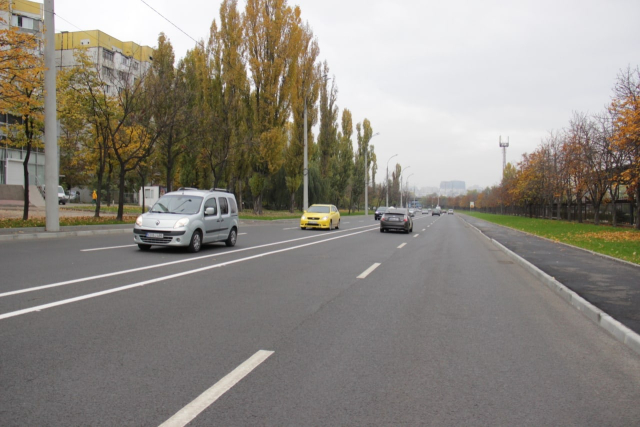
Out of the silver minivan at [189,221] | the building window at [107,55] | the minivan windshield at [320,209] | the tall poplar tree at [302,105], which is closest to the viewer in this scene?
the silver minivan at [189,221]

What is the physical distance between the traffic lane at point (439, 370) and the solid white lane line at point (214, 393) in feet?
0.24

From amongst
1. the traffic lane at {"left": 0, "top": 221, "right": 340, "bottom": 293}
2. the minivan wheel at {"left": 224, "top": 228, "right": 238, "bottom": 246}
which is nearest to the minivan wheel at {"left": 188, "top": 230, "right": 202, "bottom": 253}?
the traffic lane at {"left": 0, "top": 221, "right": 340, "bottom": 293}

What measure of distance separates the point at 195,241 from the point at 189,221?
2.07 ft

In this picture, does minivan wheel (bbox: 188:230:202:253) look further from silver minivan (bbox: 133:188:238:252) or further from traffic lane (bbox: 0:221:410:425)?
traffic lane (bbox: 0:221:410:425)

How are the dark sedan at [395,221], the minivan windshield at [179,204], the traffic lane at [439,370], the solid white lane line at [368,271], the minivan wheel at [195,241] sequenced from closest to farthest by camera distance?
1. the traffic lane at [439,370]
2. the solid white lane line at [368,271]
3. the minivan wheel at [195,241]
4. the minivan windshield at [179,204]
5. the dark sedan at [395,221]

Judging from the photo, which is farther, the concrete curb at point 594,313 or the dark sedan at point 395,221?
the dark sedan at point 395,221

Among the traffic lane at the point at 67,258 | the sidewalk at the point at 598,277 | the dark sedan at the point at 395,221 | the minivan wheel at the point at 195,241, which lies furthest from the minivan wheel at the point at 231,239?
the dark sedan at the point at 395,221

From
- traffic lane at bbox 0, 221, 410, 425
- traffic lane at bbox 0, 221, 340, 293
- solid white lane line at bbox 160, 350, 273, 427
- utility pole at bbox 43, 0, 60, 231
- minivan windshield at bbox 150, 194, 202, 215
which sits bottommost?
solid white lane line at bbox 160, 350, 273, 427

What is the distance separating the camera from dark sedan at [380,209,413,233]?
2611cm

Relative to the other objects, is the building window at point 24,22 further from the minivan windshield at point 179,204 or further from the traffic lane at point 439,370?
the traffic lane at point 439,370

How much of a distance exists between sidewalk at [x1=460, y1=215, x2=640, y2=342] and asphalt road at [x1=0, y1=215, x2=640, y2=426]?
484 mm

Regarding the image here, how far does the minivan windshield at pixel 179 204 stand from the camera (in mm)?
13992

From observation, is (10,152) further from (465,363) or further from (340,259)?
(465,363)

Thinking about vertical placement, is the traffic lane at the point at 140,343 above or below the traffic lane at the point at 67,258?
below
